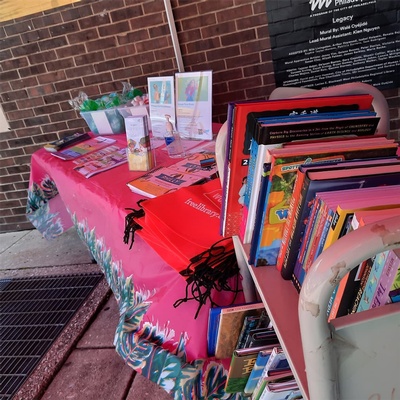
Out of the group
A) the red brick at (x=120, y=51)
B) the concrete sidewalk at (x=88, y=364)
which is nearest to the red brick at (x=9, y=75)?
the red brick at (x=120, y=51)

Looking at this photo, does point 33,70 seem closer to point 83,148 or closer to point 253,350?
point 83,148

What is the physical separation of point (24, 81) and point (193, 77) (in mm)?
1692

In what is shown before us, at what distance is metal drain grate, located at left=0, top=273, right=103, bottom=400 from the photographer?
75.4 inches

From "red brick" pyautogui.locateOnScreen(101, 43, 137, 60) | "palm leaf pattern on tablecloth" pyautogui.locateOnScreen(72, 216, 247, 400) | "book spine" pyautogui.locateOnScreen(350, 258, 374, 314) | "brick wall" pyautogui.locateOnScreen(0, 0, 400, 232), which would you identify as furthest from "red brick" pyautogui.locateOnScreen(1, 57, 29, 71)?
"book spine" pyautogui.locateOnScreen(350, 258, 374, 314)

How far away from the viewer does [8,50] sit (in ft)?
9.21

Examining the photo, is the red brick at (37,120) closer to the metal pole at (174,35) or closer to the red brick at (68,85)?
the red brick at (68,85)

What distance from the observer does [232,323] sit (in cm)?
100

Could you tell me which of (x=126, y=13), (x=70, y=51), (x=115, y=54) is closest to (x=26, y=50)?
(x=70, y=51)

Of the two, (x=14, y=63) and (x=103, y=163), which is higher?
(x=14, y=63)

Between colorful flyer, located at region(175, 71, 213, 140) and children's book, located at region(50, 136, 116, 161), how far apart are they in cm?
51

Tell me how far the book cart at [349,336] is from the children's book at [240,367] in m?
0.38

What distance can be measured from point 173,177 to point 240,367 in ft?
2.59

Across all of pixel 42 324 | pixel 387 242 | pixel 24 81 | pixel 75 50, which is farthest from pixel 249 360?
pixel 24 81

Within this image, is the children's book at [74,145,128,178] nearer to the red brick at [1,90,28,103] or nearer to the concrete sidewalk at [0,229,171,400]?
the concrete sidewalk at [0,229,171,400]
